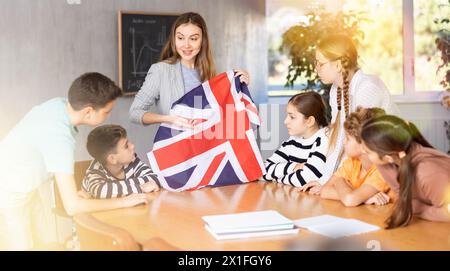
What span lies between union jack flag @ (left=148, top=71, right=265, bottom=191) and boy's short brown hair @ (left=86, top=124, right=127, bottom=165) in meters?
0.13

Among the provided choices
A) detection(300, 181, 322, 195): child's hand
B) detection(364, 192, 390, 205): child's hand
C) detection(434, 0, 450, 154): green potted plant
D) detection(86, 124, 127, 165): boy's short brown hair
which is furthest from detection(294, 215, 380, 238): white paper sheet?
detection(434, 0, 450, 154): green potted plant

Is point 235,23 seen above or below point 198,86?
above

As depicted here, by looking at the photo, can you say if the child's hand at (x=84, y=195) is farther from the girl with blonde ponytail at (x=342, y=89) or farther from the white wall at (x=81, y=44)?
the girl with blonde ponytail at (x=342, y=89)

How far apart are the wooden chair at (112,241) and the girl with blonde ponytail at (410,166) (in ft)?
→ 1.85

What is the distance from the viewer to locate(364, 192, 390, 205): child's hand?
1564 mm

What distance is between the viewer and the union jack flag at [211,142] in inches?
75.9

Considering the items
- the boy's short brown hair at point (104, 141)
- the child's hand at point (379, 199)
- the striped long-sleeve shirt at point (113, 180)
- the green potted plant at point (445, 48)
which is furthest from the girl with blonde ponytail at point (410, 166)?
the green potted plant at point (445, 48)

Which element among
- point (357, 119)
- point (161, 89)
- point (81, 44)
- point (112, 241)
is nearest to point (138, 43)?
point (81, 44)

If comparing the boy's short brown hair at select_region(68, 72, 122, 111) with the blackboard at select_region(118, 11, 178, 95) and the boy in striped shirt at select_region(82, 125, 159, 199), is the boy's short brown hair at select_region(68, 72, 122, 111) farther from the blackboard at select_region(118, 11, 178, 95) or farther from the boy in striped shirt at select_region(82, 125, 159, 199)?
the blackboard at select_region(118, 11, 178, 95)

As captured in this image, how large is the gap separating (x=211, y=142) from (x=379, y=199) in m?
0.62

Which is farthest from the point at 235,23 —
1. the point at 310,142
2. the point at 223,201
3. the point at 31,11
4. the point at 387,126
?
the point at 387,126
